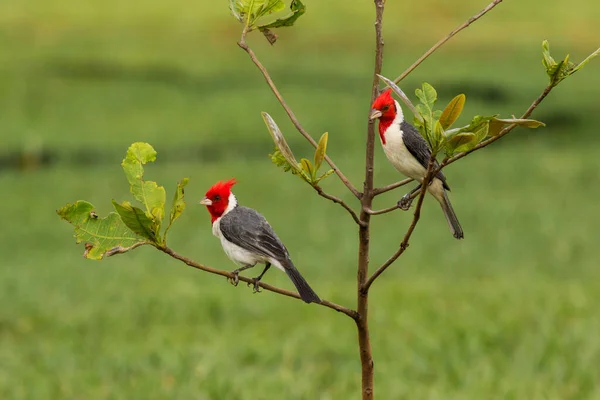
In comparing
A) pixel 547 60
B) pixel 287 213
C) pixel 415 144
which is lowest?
pixel 287 213

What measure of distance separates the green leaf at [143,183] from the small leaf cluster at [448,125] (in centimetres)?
39

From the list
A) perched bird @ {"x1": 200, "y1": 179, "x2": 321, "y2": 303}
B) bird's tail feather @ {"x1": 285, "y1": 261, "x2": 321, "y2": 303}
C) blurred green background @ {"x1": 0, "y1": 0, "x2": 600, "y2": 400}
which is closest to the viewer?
bird's tail feather @ {"x1": 285, "y1": 261, "x2": 321, "y2": 303}

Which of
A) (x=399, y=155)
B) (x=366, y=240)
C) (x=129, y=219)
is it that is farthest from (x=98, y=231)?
(x=399, y=155)

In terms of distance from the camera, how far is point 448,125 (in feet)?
4.19

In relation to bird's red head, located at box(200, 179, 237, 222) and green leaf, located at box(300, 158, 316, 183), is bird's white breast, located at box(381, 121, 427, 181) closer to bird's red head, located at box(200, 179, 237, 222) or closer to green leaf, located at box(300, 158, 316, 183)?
bird's red head, located at box(200, 179, 237, 222)

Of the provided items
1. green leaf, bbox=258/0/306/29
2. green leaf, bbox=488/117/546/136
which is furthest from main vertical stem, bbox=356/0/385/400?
green leaf, bbox=488/117/546/136

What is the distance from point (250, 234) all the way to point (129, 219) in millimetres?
985

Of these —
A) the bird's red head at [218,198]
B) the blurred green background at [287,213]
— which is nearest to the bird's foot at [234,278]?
the bird's red head at [218,198]

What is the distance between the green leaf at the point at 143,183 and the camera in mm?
1430

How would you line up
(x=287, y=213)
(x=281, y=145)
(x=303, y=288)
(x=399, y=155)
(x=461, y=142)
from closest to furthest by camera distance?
(x=461, y=142) → (x=281, y=145) → (x=303, y=288) → (x=399, y=155) → (x=287, y=213)

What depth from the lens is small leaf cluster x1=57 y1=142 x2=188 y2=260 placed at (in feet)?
4.54

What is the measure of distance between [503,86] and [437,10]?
5.04 m

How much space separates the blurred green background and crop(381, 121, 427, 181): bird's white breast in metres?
3.13

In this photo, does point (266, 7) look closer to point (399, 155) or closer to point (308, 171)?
point (308, 171)
